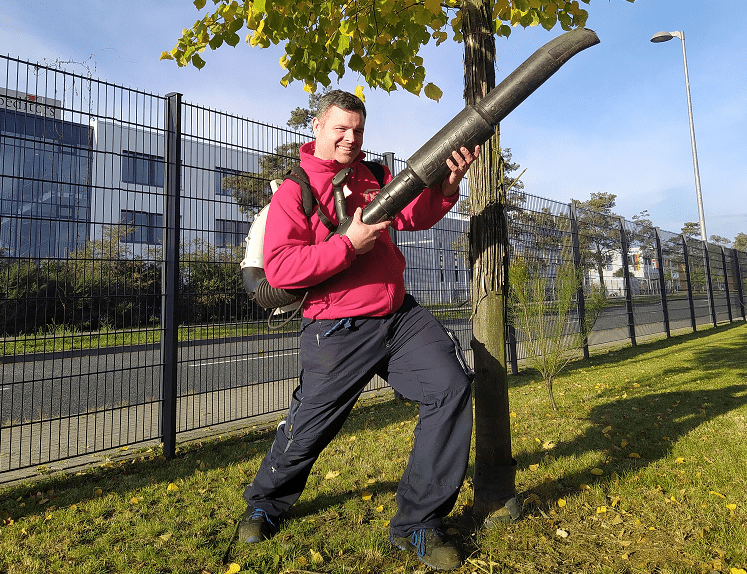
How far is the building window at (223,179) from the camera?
188 inches

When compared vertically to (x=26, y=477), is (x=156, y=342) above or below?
above

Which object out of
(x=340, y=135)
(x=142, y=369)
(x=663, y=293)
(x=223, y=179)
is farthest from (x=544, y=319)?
(x=663, y=293)

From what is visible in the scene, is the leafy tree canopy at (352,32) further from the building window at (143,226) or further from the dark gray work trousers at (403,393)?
the dark gray work trousers at (403,393)

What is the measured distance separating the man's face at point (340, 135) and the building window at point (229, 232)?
2.46 m

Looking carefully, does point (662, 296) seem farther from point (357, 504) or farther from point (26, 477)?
point (26, 477)

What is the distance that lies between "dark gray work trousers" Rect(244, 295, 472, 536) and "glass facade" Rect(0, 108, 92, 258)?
2379 millimetres

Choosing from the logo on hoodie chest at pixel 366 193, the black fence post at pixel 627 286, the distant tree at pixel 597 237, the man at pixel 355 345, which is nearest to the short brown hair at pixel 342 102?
the man at pixel 355 345

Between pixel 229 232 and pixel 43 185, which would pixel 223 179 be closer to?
pixel 229 232

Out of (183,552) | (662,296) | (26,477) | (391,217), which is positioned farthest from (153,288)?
(662,296)

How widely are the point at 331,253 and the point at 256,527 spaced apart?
1.47 m

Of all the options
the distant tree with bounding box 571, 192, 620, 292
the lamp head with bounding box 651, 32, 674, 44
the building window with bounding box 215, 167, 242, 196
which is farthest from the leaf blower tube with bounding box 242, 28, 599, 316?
the lamp head with bounding box 651, 32, 674, 44

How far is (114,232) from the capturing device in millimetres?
4016

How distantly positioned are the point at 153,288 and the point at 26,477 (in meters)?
1.70

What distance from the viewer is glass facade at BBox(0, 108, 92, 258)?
3475 mm
